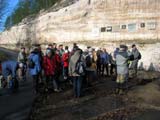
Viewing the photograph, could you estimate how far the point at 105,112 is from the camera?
17891 mm

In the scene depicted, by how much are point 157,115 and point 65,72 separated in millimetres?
8292

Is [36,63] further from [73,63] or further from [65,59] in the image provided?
[65,59]

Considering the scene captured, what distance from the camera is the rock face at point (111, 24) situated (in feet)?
150

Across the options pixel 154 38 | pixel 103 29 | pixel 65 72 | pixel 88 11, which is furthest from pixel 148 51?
pixel 65 72

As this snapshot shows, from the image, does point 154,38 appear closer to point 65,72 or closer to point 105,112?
point 65,72

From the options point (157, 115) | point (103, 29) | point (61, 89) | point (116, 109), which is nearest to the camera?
point (157, 115)

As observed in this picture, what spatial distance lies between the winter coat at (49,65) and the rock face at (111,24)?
1818cm

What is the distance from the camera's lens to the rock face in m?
45.8

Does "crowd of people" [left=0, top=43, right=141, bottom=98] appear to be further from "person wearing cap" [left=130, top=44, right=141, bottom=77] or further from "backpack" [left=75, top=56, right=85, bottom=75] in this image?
"person wearing cap" [left=130, top=44, right=141, bottom=77]

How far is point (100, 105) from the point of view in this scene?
19656mm

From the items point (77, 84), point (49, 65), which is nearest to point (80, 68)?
point (77, 84)

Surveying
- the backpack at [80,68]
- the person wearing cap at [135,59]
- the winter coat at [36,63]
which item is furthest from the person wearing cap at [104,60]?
the backpack at [80,68]

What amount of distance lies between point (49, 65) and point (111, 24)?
88.5 ft

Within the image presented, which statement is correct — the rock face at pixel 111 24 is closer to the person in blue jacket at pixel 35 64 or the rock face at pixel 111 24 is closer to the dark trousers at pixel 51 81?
the dark trousers at pixel 51 81
